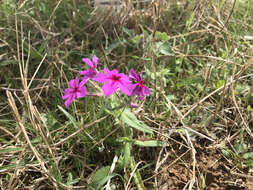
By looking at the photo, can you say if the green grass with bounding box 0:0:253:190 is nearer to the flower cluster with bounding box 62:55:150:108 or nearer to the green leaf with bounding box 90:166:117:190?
the green leaf with bounding box 90:166:117:190

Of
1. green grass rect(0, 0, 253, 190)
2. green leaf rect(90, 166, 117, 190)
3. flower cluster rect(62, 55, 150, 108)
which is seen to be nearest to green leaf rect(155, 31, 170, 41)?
green grass rect(0, 0, 253, 190)

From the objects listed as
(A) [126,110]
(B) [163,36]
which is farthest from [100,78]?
(B) [163,36]

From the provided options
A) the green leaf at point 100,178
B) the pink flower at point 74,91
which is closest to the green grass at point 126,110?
the green leaf at point 100,178

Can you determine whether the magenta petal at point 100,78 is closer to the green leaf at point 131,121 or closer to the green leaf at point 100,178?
the green leaf at point 131,121

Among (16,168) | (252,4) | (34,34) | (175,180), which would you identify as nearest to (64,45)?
(34,34)

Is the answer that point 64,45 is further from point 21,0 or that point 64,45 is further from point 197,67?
point 197,67

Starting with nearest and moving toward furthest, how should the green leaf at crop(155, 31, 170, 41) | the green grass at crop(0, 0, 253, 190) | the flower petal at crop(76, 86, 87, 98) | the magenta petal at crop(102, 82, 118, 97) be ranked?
the magenta petal at crop(102, 82, 118, 97)
the flower petal at crop(76, 86, 87, 98)
the green grass at crop(0, 0, 253, 190)
the green leaf at crop(155, 31, 170, 41)

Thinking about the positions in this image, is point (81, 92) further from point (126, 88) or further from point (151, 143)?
point (151, 143)
